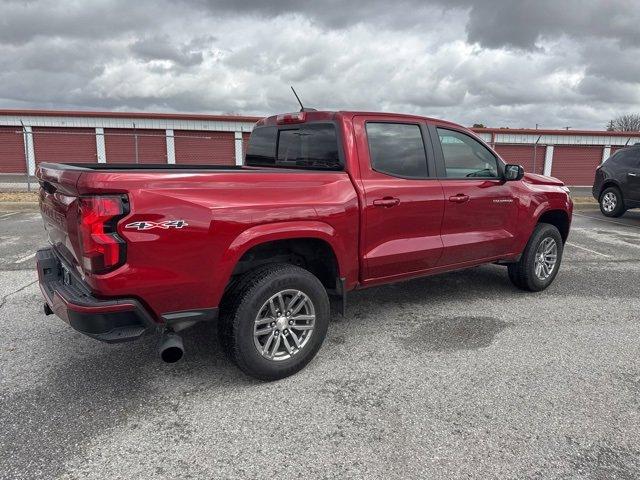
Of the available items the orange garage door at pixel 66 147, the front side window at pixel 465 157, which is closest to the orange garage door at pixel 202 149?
the orange garage door at pixel 66 147

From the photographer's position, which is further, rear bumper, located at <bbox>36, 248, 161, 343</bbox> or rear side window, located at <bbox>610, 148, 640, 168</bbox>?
rear side window, located at <bbox>610, 148, 640, 168</bbox>

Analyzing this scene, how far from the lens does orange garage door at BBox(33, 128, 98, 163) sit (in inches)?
974

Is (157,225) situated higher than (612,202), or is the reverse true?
(157,225)

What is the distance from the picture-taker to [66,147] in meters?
24.9

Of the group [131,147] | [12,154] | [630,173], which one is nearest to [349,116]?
[630,173]

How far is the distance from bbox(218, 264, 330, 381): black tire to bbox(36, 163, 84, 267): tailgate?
0.97 meters

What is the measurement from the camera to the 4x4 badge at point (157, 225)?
102 inches

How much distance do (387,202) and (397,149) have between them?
1.76ft

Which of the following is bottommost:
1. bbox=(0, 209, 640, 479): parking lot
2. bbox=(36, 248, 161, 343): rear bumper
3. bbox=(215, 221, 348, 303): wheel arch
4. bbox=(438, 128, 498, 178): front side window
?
bbox=(0, 209, 640, 479): parking lot

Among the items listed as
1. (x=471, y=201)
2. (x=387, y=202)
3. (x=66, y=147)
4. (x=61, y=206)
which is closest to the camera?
(x=61, y=206)

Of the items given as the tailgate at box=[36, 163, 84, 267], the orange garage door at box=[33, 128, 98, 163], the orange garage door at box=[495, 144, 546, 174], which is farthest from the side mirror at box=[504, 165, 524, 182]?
the orange garage door at box=[33, 128, 98, 163]

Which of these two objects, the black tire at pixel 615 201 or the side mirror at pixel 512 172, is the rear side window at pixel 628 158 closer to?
the black tire at pixel 615 201

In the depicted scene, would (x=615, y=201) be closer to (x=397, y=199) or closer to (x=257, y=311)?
(x=397, y=199)

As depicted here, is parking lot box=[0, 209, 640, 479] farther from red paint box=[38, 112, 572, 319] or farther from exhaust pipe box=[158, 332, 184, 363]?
red paint box=[38, 112, 572, 319]
